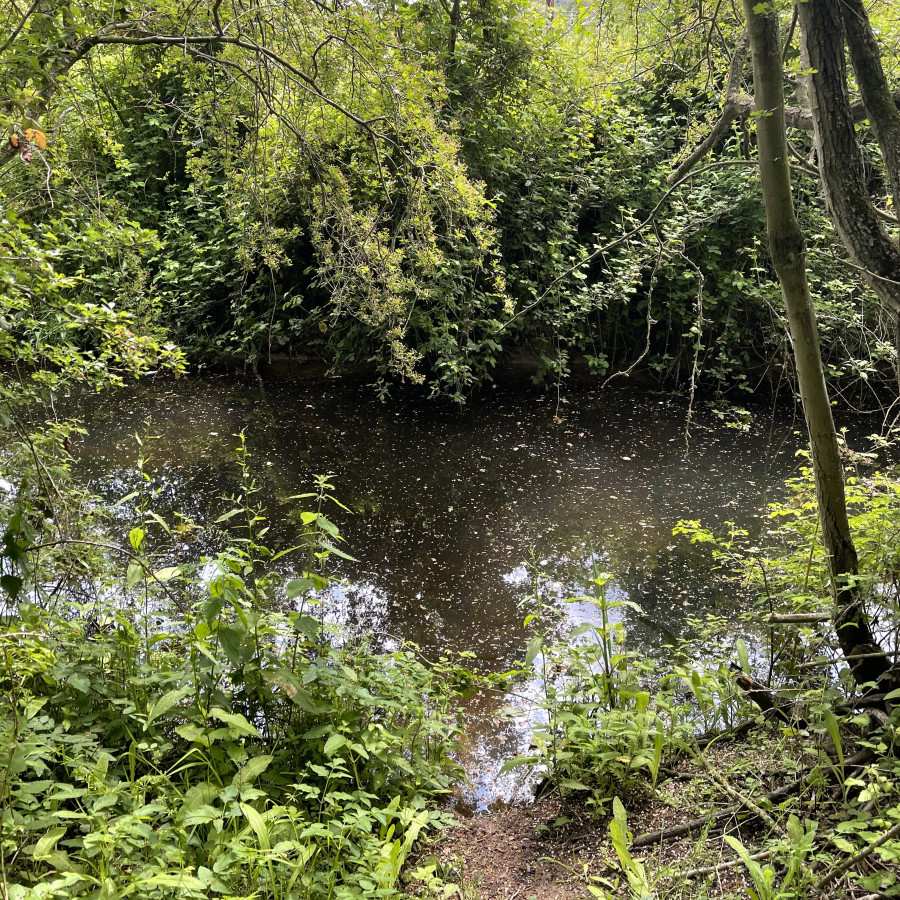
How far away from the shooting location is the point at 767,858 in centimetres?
187

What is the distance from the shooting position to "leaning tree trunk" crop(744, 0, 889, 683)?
2141 mm

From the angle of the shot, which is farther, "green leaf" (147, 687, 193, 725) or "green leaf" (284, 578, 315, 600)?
"green leaf" (284, 578, 315, 600)

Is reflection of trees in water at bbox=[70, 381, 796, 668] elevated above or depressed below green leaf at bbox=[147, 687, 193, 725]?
above

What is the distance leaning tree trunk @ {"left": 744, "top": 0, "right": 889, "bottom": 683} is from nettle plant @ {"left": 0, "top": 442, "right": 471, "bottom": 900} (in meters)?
1.60

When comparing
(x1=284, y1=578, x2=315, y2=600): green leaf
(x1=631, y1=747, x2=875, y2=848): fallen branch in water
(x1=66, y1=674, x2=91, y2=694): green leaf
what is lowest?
(x1=631, y1=747, x2=875, y2=848): fallen branch in water

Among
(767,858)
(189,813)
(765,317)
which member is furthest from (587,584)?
(765,317)

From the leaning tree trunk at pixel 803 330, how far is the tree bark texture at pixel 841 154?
0.80ft

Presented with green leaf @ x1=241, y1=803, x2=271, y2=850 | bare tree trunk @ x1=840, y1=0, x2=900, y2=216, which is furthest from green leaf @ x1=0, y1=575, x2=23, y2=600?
bare tree trunk @ x1=840, y1=0, x2=900, y2=216

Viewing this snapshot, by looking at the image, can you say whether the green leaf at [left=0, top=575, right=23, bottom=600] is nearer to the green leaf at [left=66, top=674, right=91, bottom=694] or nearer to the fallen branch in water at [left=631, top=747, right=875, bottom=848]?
the green leaf at [left=66, top=674, right=91, bottom=694]

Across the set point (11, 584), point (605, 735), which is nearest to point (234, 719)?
point (11, 584)

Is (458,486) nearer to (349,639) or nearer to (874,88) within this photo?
(349,639)

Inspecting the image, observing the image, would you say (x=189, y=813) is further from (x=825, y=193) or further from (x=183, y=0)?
(x=183, y=0)

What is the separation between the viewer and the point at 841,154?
92.6 inches

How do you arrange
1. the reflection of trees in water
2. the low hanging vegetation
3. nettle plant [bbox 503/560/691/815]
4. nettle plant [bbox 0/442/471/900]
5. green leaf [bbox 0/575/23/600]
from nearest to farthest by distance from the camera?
1. nettle plant [bbox 0/442/471/900]
2. the low hanging vegetation
3. green leaf [bbox 0/575/23/600]
4. nettle plant [bbox 503/560/691/815]
5. the reflection of trees in water
